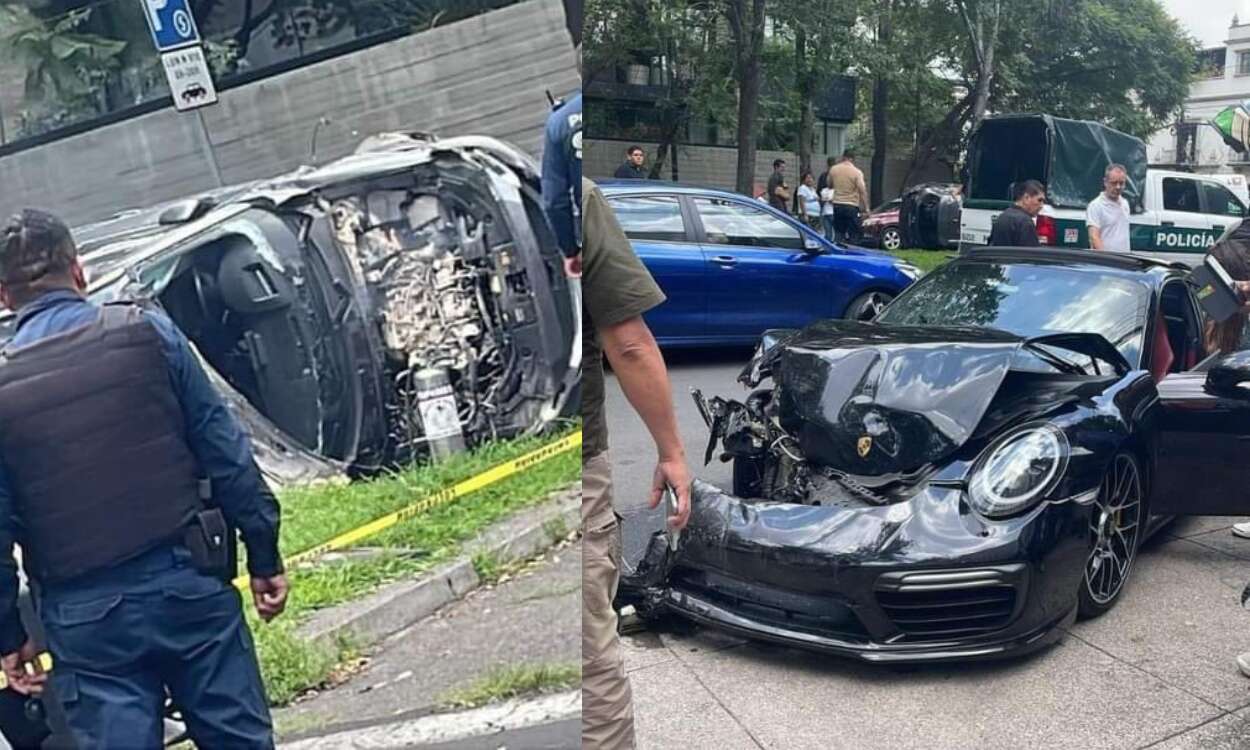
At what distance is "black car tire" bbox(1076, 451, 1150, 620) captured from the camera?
13.0 feet

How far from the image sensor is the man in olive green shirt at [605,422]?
2.02m

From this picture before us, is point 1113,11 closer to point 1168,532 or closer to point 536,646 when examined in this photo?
point 1168,532

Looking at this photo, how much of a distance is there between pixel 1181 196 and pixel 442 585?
14489mm

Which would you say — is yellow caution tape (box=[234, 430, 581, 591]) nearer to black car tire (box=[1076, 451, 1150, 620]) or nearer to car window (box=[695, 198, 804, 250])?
black car tire (box=[1076, 451, 1150, 620])

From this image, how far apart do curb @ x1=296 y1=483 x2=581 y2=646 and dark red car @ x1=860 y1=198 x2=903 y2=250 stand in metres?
20.4

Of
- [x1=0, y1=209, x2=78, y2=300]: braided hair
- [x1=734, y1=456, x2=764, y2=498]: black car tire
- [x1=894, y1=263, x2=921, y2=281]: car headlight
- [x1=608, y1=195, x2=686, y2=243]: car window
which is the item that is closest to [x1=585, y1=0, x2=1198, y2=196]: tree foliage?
[x1=894, y1=263, x2=921, y2=281]: car headlight

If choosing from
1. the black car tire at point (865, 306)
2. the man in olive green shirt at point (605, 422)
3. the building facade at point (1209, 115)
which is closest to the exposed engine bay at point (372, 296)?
the man in olive green shirt at point (605, 422)

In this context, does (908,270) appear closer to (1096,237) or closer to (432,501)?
(1096,237)

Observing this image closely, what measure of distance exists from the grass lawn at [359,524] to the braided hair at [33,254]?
408 mm

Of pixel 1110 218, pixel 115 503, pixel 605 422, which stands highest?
pixel 115 503

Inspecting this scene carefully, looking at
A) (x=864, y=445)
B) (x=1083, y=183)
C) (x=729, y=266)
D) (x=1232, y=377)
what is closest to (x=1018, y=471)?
(x=864, y=445)

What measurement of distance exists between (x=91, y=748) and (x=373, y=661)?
382mm

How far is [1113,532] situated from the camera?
4.08m

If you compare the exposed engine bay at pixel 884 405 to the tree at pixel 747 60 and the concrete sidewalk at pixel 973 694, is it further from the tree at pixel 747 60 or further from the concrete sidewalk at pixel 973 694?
the tree at pixel 747 60
